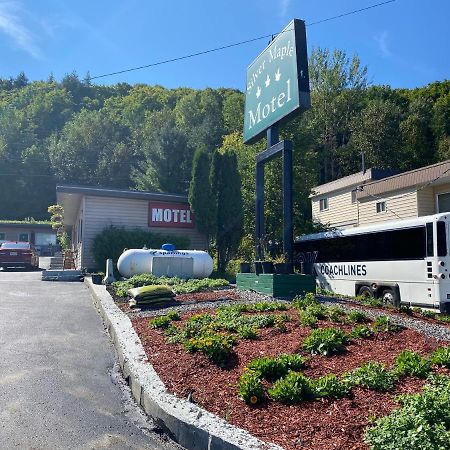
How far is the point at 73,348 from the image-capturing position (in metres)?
7.77

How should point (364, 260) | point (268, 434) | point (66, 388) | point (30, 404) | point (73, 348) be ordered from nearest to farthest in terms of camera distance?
point (268, 434) → point (30, 404) → point (66, 388) → point (73, 348) → point (364, 260)

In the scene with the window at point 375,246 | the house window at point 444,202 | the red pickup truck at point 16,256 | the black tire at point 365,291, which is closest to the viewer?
the window at point 375,246

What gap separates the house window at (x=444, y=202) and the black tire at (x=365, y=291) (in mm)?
8833

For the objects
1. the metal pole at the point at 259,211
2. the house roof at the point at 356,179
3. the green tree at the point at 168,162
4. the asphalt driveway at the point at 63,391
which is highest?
the green tree at the point at 168,162

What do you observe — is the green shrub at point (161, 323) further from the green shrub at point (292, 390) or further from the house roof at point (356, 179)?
the house roof at point (356, 179)

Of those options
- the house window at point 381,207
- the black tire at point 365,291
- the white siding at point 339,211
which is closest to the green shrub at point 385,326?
the black tire at point 365,291

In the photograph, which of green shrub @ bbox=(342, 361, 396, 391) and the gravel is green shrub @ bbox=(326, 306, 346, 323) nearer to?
the gravel

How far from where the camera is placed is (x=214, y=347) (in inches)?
235

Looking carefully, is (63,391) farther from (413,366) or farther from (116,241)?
(116,241)

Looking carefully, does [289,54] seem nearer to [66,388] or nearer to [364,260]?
[364,260]

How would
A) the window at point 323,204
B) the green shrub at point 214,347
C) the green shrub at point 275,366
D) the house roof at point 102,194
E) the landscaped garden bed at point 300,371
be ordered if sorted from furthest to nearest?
the window at point 323,204 → the house roof at point 102,194 → the green shrub at point 214,347 → the green shrub at point 275,366 → the landscaped garden bed at point 300,371

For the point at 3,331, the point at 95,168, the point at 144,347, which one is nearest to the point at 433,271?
the point at 144,347

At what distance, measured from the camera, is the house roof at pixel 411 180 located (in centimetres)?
2139

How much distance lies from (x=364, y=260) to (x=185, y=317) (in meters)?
8.56
